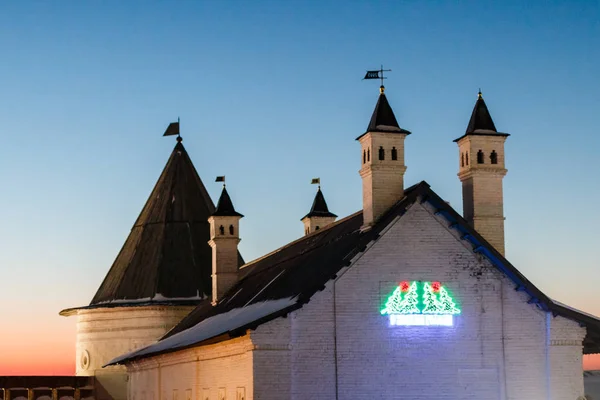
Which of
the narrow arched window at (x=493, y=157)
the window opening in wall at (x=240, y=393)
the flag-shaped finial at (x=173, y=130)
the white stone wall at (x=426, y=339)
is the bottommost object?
the window opening in wall at (x=240, y=393)

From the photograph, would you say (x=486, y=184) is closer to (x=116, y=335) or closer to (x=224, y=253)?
(x=224, y=253)

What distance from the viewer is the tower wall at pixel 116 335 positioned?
6128 centimetres

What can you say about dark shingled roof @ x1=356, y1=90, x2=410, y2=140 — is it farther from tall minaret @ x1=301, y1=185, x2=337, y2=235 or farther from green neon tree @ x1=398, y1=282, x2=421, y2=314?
tall minaret @ x1=301, y1=185, x2=337, y2=235

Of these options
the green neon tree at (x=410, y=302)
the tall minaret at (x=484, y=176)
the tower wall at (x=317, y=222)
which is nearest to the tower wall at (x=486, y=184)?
the tall minaret at (x=484, y=176)

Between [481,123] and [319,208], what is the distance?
66.4 feet

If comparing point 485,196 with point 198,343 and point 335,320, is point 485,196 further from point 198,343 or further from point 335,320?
point 198,343

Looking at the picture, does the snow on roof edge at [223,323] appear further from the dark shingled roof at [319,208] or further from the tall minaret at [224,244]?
the dark shingled roof at [319,208]

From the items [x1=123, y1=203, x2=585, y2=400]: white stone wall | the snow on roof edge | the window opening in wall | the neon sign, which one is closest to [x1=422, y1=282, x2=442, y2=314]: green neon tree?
the neon sign

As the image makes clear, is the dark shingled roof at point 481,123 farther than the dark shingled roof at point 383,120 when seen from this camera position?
Yes

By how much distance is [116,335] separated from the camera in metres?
62.2

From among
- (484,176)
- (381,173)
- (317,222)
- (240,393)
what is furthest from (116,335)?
(381,173)

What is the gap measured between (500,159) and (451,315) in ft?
21.1

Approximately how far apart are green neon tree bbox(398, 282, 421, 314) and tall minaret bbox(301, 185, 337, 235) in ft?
75.4

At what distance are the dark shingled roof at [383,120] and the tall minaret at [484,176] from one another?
2.80 metres
